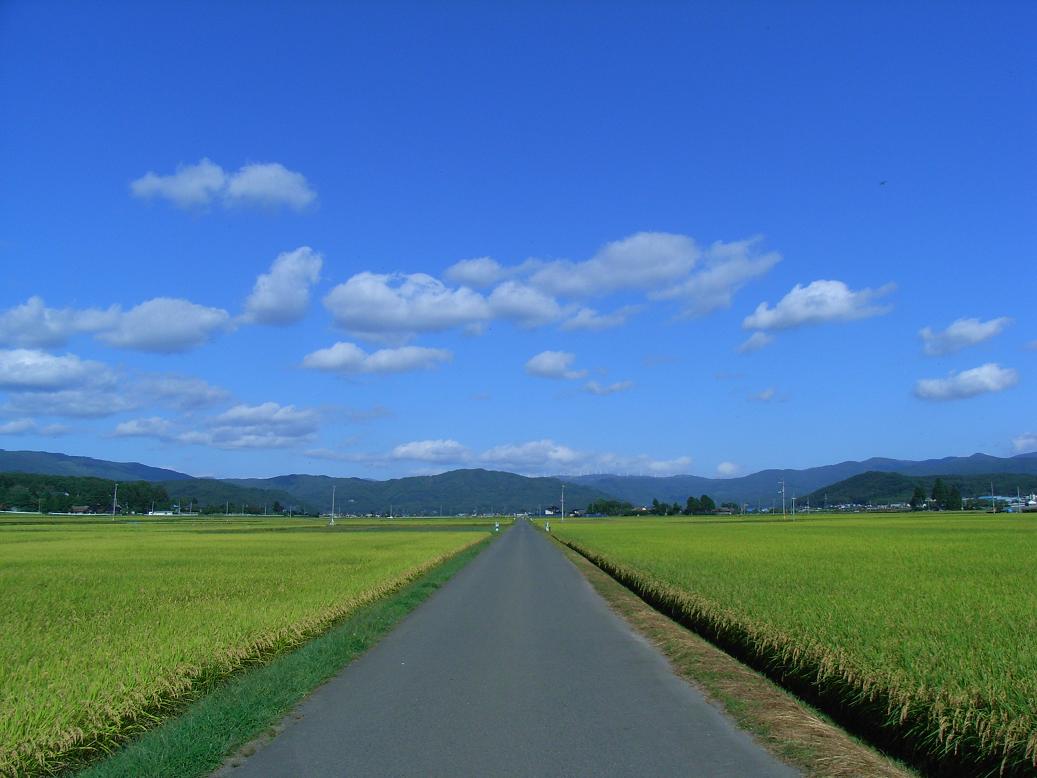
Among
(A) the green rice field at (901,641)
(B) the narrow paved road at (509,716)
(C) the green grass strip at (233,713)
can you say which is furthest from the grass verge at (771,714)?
(C) the green grass strip at (233,713)

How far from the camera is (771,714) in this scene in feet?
26.0

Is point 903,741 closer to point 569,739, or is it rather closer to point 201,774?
Result: point 569,739

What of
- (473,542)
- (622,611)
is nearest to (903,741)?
(622,611)

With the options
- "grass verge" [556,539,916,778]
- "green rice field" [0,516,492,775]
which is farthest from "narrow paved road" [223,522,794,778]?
"green rice field" [0,516,492,775]

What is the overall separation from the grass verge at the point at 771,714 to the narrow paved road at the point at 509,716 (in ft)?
0.84

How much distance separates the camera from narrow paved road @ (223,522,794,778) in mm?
6230

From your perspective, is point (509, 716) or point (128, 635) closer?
point (509, 716)

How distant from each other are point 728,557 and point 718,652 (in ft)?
52.5

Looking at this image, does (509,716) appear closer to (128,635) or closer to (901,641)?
(901,641)

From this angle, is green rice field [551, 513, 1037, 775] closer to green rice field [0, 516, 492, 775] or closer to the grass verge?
the grass verge

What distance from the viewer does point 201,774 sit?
6.12 meters

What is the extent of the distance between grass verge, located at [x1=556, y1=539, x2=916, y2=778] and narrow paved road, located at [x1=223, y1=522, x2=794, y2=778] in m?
0.26

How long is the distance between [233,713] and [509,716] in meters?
3.01

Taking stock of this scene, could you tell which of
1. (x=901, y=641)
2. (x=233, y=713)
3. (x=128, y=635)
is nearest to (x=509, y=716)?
(x=233, y=713)
